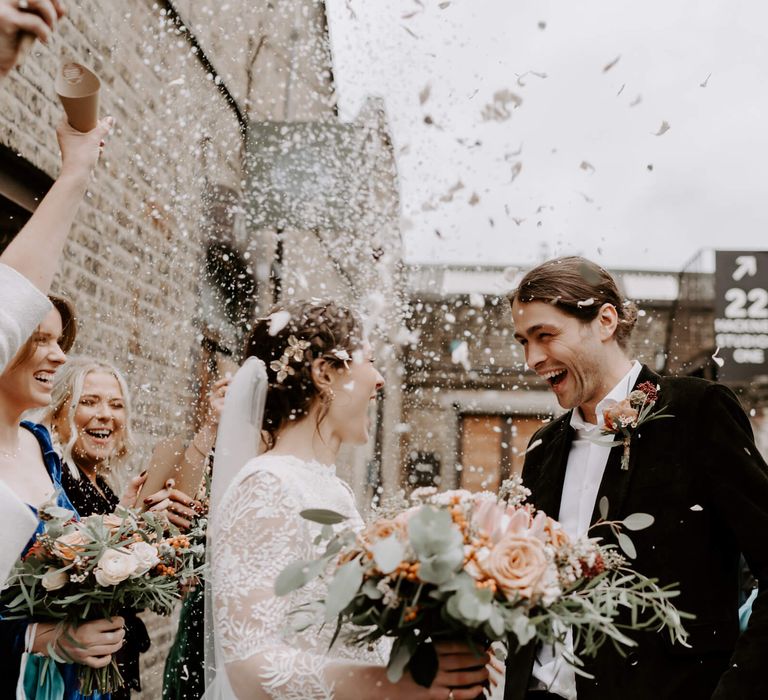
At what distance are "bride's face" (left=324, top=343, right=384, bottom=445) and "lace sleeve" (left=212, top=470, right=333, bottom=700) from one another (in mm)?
374

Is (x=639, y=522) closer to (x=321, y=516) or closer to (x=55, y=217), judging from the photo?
(x=321, y=516)

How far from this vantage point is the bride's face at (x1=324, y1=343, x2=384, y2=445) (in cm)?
222

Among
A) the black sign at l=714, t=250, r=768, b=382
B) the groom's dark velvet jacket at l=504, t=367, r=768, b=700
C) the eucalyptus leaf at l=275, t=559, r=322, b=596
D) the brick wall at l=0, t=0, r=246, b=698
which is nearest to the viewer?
the eucalyptus leaf at l=275, t=559, r=322, b=596

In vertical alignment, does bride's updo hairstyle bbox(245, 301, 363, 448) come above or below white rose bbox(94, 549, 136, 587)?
above

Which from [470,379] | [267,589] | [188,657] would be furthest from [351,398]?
[470,379]

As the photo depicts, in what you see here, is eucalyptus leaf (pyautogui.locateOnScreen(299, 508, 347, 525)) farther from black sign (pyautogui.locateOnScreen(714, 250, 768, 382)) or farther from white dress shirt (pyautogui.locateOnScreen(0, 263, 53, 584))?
black sign (pyautogui.locateOnScreen(714, 250, 768, 382))

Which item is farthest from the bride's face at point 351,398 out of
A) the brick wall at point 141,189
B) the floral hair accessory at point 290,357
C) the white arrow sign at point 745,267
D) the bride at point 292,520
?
the white arrow sign at point 745,267

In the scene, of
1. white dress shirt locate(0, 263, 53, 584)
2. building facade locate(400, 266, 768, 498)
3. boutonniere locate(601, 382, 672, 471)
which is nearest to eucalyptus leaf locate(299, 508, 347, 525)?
white dress shirt locate(0, 263, 53, 584)

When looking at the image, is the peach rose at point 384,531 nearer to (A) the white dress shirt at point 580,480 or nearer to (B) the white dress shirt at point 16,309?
(B) the white dress shirt at point 16,309

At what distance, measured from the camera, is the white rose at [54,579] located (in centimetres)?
200

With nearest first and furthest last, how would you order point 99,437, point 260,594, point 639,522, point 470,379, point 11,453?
1. point 639,522
2. point 260,594
3. point 11,453
4. point 99,437
5. point 470,379

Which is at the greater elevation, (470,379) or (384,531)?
(470,379)

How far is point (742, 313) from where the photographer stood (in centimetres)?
919

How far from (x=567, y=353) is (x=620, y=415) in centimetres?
30
